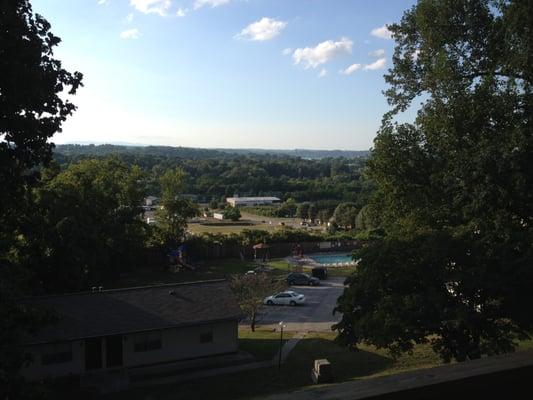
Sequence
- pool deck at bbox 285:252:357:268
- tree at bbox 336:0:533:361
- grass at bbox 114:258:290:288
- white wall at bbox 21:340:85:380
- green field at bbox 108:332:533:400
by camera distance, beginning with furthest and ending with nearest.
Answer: pool deck at bbox 285:252:357:268 → grass at bbox 114:258:290:288 → white wall at bbox 21:340:85:380 → green field at bbox 108:332:533:400 → tree at bbox 336:0:533:361

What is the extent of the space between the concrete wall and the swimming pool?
31.1 m

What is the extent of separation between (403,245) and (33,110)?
11001 mm

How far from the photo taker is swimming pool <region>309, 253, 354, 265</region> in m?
54.8

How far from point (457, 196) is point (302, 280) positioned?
91.4ft

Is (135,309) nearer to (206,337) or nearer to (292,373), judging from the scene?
(206,337)

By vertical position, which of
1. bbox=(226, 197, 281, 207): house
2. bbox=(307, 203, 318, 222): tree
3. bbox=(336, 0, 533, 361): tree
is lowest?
bbox=(226, 197, 281, 207): house

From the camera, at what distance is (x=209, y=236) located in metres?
54.8

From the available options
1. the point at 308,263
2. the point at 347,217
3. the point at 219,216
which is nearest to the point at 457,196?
the point at 308,263

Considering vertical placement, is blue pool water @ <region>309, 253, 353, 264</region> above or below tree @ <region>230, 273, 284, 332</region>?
below

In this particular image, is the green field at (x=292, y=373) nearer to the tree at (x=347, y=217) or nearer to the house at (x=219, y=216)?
the tree at (x=347, y=217)

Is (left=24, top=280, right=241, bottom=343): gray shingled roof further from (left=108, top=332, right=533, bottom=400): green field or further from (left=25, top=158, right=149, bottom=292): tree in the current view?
(left=25, top=158, right=149, bottom=292): tree

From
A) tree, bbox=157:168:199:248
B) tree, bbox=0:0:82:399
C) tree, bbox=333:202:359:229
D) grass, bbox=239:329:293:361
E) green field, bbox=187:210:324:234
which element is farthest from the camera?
green field, bbox=187:210:324:234

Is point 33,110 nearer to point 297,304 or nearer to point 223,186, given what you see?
point 297,304

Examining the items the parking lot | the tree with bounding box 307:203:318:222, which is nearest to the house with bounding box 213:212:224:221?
the tree with bounding box 307:203:318:222
